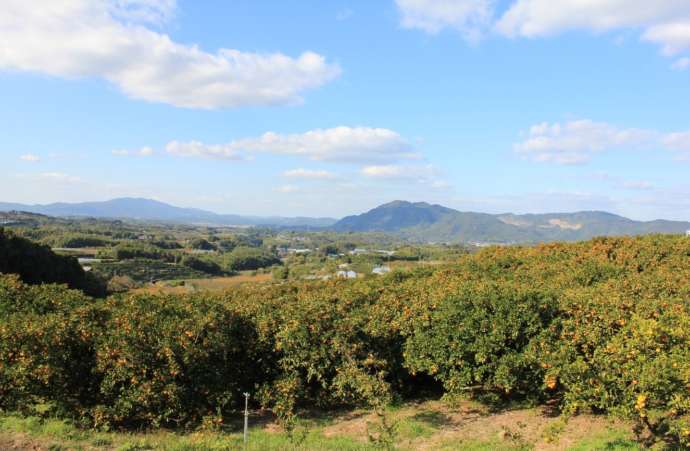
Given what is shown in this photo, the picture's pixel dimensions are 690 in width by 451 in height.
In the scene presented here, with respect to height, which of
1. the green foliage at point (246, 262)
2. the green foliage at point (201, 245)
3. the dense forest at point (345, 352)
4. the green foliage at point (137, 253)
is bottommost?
the green foliage at point (246, 262)

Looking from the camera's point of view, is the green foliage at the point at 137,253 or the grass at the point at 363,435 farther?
the green foliage at the point at 137,253

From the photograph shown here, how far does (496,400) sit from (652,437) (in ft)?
9.72

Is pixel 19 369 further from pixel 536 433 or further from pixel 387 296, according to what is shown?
pixel 536 433

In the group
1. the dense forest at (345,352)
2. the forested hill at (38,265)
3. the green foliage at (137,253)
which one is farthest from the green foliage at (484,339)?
the green foliage at (137,253)

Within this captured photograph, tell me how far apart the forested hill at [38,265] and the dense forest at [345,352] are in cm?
3248

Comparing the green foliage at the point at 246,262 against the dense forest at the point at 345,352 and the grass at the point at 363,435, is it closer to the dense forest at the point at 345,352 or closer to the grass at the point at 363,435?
the dense forest at the point at 345,352

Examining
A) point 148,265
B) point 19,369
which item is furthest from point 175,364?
point 148,265

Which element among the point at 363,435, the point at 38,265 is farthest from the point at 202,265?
the point at 363,435

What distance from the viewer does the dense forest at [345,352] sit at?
275 inches

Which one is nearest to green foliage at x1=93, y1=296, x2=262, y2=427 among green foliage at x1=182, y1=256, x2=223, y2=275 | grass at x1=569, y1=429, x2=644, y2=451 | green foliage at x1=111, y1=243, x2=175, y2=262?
grass at x1=569, y1=429, x2=644, y2=451

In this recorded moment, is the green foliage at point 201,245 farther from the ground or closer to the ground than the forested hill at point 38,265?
closer to the ground

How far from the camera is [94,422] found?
789 centimetres

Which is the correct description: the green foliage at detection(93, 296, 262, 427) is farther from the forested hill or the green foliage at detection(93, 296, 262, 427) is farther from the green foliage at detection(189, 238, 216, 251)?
the green foliage at detection(189, 238, 216, 251)

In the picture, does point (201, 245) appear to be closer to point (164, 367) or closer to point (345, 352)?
point (164, 367)
